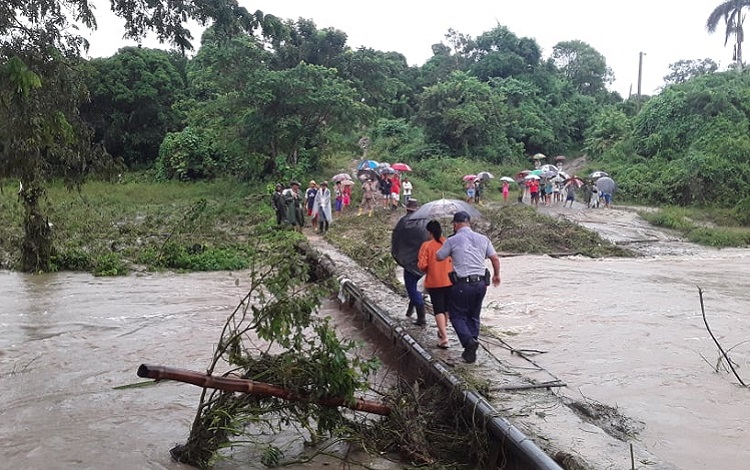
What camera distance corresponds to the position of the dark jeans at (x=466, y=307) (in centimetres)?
675

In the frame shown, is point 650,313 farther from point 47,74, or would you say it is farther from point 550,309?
point 47,74

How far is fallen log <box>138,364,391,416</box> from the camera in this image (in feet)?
15.7

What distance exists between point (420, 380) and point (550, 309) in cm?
535

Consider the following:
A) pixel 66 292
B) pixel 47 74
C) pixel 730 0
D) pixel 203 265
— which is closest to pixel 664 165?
pixel 730 0

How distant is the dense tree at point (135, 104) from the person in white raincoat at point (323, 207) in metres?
21.7

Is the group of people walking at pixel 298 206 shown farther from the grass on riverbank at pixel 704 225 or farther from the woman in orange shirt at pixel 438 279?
the grass on riverbank at pixel 704 225

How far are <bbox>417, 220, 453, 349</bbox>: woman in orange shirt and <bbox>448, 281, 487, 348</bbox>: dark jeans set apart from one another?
606 millimetres

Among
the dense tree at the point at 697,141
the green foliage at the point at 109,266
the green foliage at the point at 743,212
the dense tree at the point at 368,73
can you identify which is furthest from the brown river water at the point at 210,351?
the dense tree at the point at 368,73

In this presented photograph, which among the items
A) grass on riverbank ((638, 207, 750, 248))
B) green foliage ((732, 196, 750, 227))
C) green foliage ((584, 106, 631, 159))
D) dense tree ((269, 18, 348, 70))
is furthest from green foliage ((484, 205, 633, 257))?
green foliage ((584, 106, 631, 159))

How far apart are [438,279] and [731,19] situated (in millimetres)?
40267

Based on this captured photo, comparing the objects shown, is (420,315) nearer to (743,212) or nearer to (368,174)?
(368,174)

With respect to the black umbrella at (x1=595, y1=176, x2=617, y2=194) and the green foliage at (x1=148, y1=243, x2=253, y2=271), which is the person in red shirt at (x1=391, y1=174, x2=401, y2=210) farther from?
the black umbrella at (x1=595, y1=176, x2=617, y2=194)

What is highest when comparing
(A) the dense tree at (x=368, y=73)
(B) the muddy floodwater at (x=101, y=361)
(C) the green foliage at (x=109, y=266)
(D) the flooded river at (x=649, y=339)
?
(A) the dense tree at (x=368, y=73)

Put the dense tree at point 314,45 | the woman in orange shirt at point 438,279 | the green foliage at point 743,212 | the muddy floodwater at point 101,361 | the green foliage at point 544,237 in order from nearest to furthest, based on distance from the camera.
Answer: the muddy floodwater at point 101,361 → the woman in orange shirt at point 438,279 → the green foliage at point 544,237 → the green foliage at point 743,212 → the dense tree at point 314,45
